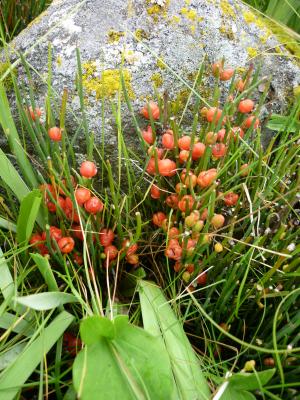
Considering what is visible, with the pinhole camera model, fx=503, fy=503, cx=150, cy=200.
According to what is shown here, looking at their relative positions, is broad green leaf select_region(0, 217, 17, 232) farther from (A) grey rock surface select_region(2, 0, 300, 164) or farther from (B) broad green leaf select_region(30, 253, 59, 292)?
(A) grey rock surface select_region(2, 0, 300, 164)

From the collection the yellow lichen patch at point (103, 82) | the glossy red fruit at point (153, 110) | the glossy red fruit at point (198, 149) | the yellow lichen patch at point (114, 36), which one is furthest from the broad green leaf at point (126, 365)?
the yellow lichen patch at point (114, 36)

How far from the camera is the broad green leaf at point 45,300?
3.08 ft

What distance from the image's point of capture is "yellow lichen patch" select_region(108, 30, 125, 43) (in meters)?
1.48

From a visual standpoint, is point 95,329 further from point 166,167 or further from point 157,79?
point 157,79

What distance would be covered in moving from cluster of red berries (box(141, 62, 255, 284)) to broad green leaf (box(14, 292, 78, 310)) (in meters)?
0.26

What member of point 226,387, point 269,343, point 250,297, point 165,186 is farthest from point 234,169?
point 226,387

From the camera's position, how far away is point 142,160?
1412mm

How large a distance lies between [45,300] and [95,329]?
14 centimetres

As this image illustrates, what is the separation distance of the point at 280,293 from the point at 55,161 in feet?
2.05

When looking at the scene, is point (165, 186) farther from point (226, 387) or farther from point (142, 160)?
point (226, 387)

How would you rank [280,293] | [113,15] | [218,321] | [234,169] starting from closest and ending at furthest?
[280,293] < [218,321] < [234,169] < [113,15]

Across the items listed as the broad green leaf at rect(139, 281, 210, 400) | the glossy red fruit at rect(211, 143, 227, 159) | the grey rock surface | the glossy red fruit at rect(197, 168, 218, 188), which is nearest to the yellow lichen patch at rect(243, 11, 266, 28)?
the grey rock surface

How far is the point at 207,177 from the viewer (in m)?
1.17

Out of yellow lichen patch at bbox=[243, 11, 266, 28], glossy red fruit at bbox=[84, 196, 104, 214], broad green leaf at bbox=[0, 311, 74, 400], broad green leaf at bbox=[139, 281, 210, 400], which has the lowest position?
broad green leaf at bbox=[0, 311, 74, 400]
